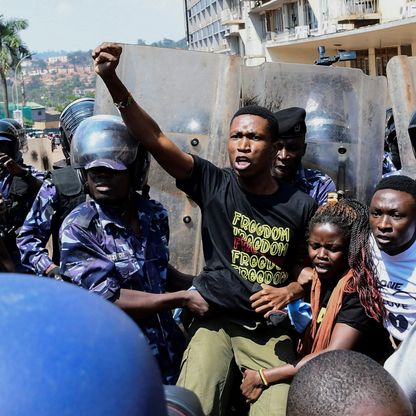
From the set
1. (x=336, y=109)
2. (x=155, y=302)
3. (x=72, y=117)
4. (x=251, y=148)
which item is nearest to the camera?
(x=155, y=302)

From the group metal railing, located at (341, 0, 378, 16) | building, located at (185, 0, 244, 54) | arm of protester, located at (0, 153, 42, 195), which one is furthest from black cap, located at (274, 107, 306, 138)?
building, located at (185, 0, 244, 54)

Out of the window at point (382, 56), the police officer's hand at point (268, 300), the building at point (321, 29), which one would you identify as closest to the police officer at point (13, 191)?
the police officer's hand at point (268, 300)

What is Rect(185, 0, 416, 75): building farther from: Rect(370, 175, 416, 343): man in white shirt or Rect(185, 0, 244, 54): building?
Rect(370, 175, 416, 343): man in white shirt

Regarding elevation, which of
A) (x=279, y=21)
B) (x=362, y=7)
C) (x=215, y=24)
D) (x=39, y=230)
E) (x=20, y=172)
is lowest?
(x=39, y=230)

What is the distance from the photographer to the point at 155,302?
251 cm

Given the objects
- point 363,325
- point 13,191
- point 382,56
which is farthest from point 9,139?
point 382,56

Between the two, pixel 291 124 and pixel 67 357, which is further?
pixel 291 124

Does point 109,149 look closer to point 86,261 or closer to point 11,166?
point 86,261

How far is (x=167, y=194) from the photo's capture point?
11.8ft

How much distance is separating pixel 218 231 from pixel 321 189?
84 cm

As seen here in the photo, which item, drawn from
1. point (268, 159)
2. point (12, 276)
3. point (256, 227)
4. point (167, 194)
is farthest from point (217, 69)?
point (12, 276)

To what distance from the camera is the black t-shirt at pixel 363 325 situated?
2.46m

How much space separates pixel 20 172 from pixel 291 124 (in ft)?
6.28

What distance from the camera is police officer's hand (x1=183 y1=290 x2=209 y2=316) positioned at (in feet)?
8.38
